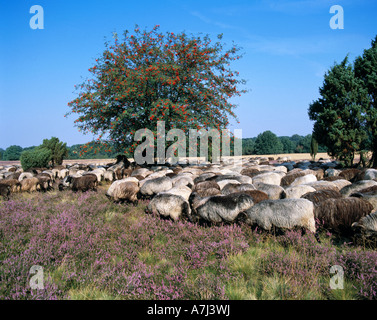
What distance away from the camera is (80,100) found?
55.4 ft

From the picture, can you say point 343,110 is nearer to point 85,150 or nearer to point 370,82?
point 370,82

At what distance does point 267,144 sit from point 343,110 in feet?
231

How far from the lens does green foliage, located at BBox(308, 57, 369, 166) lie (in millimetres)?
15622

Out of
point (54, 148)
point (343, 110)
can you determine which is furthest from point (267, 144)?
point (343, 110)

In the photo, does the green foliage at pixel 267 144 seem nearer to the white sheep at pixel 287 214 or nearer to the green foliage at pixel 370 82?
the green foliage at pixel 370 82

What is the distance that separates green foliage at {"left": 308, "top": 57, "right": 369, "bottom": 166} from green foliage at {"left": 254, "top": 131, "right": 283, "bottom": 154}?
6894cm

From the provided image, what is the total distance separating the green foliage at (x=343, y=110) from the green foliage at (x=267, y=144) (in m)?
68.9

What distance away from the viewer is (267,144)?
8400 centimetres

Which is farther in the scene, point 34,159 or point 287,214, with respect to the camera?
point 34,159

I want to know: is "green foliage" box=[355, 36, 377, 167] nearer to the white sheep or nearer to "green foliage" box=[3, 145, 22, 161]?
the white sheep

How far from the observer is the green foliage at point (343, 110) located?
615 inches

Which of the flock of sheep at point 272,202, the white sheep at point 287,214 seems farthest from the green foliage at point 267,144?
the white sheep at point 287,214
